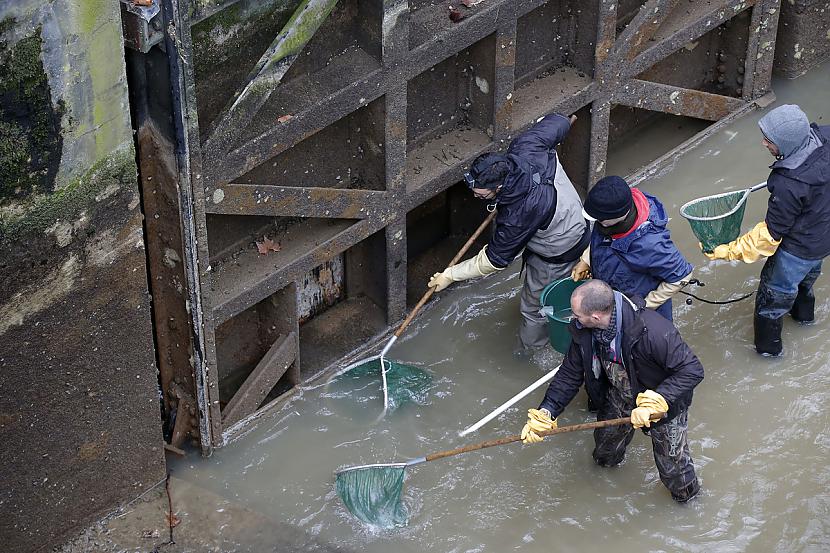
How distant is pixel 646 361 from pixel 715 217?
1.58 meters

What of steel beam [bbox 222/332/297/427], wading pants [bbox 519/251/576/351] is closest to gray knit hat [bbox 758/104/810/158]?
wading pants [bbox 519/251/576/351]

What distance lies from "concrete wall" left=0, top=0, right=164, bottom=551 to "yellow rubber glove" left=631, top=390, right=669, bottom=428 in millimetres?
2681

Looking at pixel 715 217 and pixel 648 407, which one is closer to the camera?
pixel 648 407

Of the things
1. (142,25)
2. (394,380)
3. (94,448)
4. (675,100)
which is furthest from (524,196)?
(94,448)

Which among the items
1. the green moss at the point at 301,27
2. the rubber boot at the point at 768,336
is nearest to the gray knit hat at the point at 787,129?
the rubber boot at the point at 768,336

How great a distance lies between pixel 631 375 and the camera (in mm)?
6656

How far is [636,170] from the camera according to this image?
9797 millimetres

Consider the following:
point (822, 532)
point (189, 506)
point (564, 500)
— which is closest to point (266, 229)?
point (189, 506)

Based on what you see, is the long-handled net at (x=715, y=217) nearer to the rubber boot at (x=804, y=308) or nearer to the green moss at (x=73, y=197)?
the rubber boot at (x=804, y=308)

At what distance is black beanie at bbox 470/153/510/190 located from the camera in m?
7.46

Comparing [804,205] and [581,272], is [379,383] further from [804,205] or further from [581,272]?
[804,205]

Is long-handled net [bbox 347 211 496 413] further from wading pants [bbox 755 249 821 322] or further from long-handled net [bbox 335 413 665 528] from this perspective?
wading pants [bbox 755 249 821 322]

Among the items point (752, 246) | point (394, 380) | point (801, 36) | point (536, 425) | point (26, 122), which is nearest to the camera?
point (26, 122)

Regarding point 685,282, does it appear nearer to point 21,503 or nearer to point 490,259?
point 490,259
